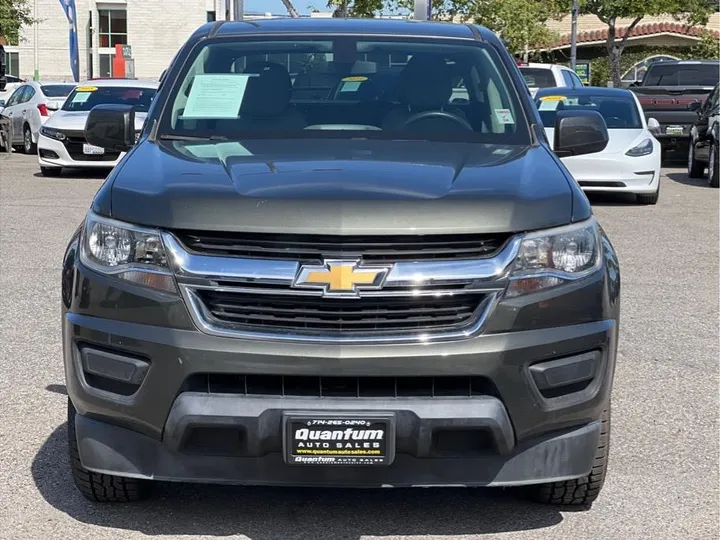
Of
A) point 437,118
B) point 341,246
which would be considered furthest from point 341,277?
point 437,118

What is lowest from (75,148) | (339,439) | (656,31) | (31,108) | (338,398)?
(656,31)

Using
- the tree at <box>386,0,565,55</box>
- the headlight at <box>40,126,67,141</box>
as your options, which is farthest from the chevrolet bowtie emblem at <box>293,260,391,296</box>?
the tree at <box>386,0,565,55</box>

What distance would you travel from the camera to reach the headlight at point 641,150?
53.9ft

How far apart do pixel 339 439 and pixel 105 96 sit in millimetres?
17487

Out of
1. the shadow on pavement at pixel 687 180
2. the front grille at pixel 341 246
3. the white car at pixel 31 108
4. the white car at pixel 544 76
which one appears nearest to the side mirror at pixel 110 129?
the front grille at pixel 341 246

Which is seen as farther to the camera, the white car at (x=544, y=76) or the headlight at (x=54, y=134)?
the white car at (x=544, y=76)

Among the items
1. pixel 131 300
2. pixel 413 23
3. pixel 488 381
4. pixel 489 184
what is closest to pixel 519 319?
pixel 488 381

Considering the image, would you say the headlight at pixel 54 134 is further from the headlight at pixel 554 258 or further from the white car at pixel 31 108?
the headlight at pixel 554 258

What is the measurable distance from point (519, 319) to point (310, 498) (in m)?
1.26

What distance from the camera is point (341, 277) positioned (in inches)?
158

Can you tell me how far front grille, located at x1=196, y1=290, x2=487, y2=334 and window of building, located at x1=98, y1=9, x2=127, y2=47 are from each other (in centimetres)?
5924

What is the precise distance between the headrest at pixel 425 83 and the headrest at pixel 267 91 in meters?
0.48

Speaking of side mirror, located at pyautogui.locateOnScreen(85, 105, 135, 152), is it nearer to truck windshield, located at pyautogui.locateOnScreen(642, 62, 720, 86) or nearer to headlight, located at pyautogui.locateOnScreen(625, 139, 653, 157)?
headlight, located at pyautogui.locateOnScreen(625, 139, 653, 157)

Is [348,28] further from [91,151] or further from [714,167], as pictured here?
[714,167]
